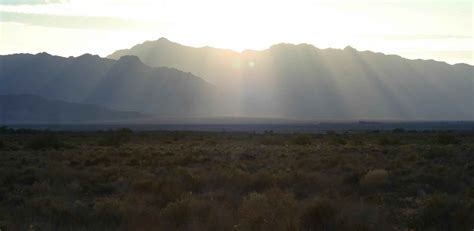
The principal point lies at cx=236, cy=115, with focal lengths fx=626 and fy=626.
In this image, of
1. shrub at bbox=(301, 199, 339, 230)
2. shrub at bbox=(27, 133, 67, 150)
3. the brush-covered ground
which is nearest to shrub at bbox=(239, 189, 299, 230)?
the brush-covered ground

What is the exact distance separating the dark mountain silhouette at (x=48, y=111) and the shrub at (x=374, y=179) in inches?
6368

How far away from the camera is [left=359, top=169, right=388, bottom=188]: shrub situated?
22609 mm

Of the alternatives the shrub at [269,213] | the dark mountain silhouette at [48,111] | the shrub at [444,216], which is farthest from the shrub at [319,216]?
the dark mountain silhouette at [48,111]

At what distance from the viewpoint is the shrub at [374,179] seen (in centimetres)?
2261

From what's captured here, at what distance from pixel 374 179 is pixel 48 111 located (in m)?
166

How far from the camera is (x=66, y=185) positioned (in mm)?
21484

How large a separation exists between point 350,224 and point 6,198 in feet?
34.0

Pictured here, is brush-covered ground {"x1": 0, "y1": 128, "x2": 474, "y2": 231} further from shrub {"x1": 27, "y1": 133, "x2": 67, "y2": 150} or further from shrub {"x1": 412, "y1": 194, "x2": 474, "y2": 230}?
shrub {"x1": 27, "y1": 133, "x2": 67, "y2": 150}

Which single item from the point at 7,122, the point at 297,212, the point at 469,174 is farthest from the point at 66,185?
the point at 7,122

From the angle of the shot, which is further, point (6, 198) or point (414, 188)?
point (414, 188)

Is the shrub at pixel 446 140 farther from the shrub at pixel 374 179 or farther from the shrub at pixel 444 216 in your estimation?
the shrub at pixel 444 216

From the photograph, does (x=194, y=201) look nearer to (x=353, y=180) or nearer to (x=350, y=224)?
(x=350, y=224)

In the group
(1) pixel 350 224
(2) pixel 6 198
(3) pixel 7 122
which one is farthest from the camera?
(3) pixel 7 122

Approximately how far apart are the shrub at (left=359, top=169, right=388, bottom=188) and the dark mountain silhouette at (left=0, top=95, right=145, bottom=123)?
531ft
